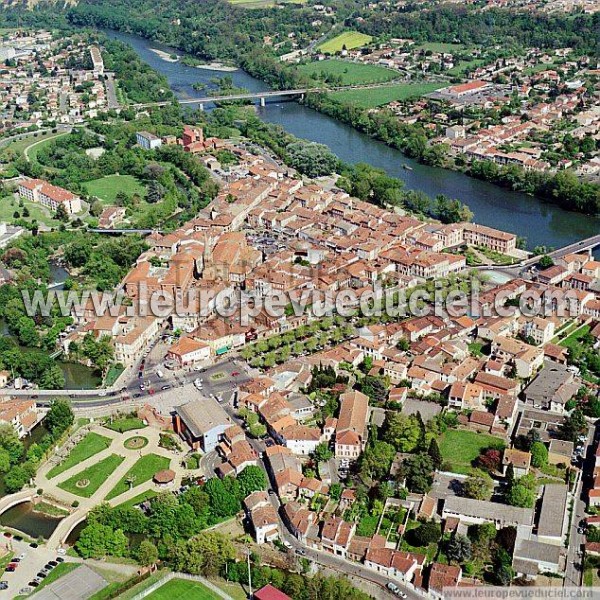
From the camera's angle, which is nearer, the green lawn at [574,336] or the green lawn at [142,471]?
the green lawn at [142,471]

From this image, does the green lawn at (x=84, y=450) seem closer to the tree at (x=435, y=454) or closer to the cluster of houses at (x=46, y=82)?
the tree at (x=435, y=454)

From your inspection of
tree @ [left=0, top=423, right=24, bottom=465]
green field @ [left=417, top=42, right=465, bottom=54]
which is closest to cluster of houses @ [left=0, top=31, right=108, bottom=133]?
green field @ [left=417, top=42, right=465, bottom=54]

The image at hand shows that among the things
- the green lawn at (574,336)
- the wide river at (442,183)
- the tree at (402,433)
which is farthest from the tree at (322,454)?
the wide river at (442,183)

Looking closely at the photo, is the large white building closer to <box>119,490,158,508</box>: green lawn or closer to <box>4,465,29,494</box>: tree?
<box>4,465,29,494</box>: tree

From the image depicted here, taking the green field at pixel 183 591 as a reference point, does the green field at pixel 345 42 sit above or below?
above

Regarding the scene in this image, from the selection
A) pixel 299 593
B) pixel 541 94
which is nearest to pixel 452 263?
pixel 299 593

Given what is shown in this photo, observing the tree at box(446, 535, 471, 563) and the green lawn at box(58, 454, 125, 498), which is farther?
the green lawn at box(58, 454, 125, 498)
